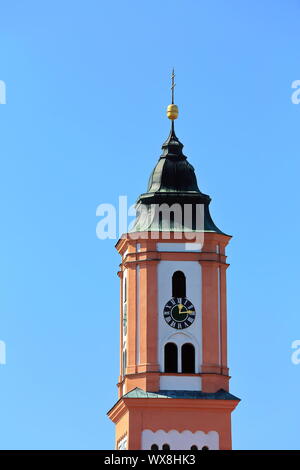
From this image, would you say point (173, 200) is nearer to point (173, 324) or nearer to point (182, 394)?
point (173, 324)

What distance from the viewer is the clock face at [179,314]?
86125 mm

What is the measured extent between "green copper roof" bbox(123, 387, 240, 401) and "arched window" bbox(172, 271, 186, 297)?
444 cm

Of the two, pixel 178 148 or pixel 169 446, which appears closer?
pixel 169 446

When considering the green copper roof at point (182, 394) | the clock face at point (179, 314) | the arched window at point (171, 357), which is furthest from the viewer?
the clock face at point (179, 314)

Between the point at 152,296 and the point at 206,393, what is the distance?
4852 millimetres

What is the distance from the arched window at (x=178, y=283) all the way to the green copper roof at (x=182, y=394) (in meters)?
4.44

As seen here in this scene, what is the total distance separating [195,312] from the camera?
86.4 m

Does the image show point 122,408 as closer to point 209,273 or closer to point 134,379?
point 134,379

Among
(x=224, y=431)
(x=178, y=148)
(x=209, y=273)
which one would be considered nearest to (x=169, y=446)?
(x=224, y=431)

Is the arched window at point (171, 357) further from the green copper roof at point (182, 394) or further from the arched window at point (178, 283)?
the arched window at point (178, 283)

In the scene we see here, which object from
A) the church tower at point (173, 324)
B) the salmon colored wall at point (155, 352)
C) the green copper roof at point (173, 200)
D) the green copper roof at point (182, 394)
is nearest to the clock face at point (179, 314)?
the church tower at point (173, 324)

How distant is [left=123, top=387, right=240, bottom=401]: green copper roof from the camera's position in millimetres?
84812

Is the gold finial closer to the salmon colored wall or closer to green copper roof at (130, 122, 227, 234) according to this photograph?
green copper roof at (130, 122, 227, 234)

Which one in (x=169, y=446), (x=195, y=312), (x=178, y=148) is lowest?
(x=169, y=446)
